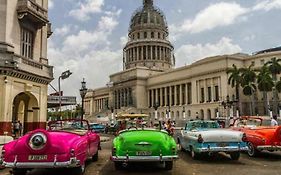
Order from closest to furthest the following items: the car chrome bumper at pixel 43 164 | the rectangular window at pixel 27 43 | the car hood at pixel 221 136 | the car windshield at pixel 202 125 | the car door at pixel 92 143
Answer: the car chrome bumper at pixel 43 164 < the car door at pixel 92 143 < the car hood at pixel 221 136 < the car windshield at pixel 202 125 < the rectangular window at pixel 27 43

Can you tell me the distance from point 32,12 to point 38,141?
53.2ft

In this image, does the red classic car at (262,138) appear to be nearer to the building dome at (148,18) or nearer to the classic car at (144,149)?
the classic car at (144,149)

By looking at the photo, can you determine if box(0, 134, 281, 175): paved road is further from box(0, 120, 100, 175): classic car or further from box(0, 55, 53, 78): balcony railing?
box(0, 55, 53, 78): balcony railing

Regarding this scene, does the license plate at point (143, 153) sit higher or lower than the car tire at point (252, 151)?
higher

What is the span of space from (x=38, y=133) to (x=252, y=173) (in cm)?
589

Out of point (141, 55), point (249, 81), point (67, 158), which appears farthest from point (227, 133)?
point (141, 55)

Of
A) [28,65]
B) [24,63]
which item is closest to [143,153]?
[24,63]

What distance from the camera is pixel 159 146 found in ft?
29.8

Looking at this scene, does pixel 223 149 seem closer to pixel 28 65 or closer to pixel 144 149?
pixel 144 149

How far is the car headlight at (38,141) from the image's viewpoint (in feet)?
26.6

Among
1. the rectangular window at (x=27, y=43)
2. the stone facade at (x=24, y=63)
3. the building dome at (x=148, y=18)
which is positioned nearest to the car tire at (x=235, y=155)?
the stone facade at (x=24, y=63)

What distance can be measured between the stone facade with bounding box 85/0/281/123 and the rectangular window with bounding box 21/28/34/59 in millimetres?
45954

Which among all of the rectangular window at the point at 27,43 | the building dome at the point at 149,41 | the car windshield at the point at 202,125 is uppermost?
the building dome at the point at 149,41

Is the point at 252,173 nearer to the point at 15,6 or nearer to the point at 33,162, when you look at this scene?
the point at 33,162
